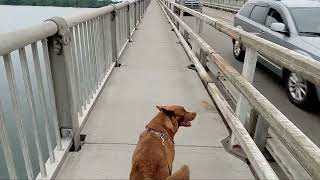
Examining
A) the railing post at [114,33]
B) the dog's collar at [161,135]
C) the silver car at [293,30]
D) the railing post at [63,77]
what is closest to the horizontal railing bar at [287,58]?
the dog's collar at [161,135]

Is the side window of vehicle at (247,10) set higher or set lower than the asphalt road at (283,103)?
higher

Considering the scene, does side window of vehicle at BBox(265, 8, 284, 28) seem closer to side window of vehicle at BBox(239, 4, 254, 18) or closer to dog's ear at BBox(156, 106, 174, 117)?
side window of vehicle at BBox(239, 4, 254, 18)

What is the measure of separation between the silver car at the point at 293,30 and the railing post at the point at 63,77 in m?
4.05

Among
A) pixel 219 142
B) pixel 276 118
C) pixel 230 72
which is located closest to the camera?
pixel 276 118

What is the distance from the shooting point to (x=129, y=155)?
3.43 meters

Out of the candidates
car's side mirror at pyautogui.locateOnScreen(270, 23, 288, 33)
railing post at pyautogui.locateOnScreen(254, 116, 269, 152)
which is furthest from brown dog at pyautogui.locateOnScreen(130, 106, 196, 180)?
car's side mirror at pyautogui.locateOnScreen(270, 23, 288, 33)

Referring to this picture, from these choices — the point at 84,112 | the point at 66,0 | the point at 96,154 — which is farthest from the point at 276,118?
the point at 66,0

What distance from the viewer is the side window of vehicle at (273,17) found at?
25.4 ft

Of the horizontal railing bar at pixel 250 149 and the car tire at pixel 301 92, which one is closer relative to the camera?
the horizontal railing bar at pixel 250 149

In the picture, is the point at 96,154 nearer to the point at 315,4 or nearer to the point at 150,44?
the point at 315,4

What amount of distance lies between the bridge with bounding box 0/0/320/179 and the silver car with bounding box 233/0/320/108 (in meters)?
1.43

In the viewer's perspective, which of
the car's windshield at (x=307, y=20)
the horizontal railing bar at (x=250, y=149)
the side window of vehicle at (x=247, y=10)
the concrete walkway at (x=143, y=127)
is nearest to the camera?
the horizontal railing bar at (x=250, y=149)

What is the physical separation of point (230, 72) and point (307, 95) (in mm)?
3168

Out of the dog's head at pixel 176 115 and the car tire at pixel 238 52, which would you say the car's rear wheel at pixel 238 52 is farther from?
the dog's head at pixel 176 115
